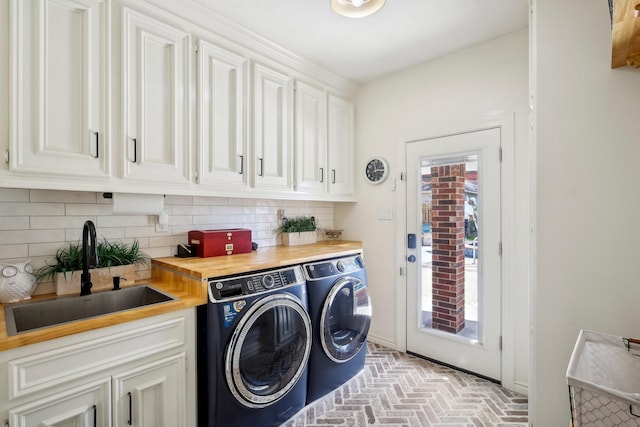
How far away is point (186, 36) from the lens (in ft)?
6.26

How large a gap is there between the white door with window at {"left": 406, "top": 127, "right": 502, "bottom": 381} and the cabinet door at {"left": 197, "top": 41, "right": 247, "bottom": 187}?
5.18 feet

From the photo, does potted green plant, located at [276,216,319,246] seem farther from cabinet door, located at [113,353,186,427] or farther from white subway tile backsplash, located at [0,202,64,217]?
white subway tile backsplash, located at [0,202,64,217]

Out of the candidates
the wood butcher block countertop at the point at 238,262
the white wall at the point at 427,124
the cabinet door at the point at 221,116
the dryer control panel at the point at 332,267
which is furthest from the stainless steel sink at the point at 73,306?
the white wall at the point at 427,124

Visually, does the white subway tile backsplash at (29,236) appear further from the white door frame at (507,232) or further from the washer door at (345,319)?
the white door frame at (507,232)

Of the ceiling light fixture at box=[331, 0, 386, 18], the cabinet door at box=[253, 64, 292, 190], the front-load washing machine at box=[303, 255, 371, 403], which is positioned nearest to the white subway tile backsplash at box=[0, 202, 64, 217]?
the cabinet door at box=[253, 64, 292, 190]

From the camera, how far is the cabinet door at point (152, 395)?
53.4 inches

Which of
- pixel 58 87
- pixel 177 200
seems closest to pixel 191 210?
pixel 177 200

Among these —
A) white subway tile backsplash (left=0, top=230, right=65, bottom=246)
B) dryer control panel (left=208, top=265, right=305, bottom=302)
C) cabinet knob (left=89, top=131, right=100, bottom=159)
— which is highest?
cabinet knob (left=89, top=131, right=100, bottom=159)

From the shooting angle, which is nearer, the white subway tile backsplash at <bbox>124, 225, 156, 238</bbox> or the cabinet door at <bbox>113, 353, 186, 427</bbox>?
the cabinet door at <bbox>113, 353, 186, 427</bbox>

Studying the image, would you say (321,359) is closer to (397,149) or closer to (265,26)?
(397,149)

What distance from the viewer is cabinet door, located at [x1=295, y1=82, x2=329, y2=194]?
8.60 feet

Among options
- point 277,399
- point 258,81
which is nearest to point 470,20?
point 258,81

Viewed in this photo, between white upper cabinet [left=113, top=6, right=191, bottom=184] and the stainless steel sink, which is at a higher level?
white upper cabinet [left=113, top=6, right=191, bottom=184]

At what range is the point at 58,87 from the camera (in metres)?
1.46
